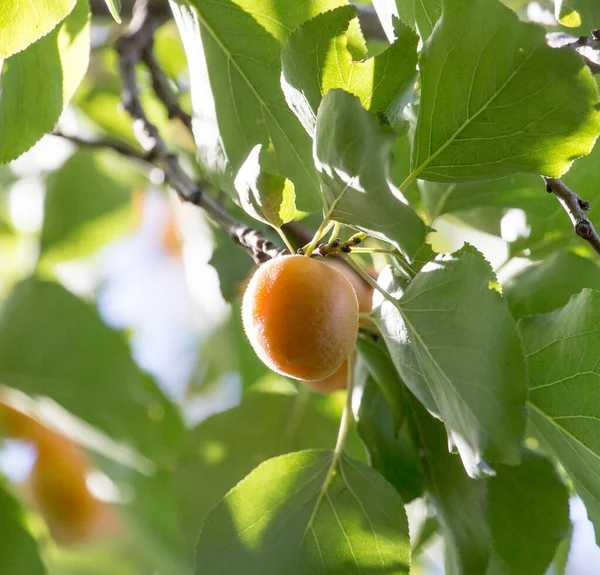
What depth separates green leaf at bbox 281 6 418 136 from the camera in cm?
60

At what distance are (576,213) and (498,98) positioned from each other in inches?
6.1

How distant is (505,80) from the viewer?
0.56 m

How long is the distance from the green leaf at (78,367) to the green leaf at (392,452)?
0.48 metres

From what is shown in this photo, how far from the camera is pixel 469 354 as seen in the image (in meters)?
0.53

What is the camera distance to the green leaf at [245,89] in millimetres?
768

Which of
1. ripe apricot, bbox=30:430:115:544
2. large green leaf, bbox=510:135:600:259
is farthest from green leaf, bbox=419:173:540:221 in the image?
ripe apricot, bbox=30:430:115:544

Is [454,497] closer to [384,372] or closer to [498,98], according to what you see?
[384,372]

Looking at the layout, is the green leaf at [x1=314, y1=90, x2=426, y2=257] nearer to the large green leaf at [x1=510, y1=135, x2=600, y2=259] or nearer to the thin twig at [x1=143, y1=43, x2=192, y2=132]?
the large green leaf at [x1=510, y1=135, x2=600, y2=259]

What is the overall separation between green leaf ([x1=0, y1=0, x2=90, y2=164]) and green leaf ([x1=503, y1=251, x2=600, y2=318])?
54cm

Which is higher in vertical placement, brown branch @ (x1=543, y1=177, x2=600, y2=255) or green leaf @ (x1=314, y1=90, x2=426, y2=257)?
green leaf @ (x1=314, y1=90, x2=426, y2=257)

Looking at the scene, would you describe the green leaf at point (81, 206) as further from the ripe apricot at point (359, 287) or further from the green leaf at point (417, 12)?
the green leaf at point (417, 12)

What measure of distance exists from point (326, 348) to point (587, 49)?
0.34 meters

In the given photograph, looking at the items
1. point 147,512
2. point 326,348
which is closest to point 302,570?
point 326,348

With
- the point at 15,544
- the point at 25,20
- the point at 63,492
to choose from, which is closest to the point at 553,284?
the point at 25,20
